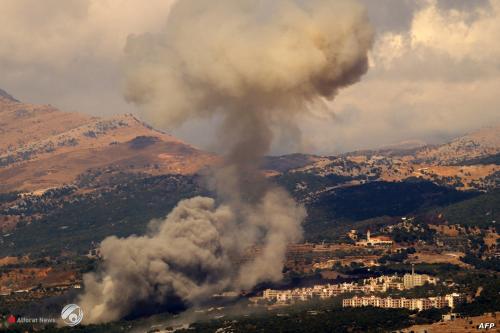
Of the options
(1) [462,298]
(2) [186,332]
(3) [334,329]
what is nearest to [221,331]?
(2) [186,332]

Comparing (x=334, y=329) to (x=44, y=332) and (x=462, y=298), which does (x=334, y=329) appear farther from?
(x=44, y=332)

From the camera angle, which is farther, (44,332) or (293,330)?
(44,332)

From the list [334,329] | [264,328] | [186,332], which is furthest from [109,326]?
[334,329]

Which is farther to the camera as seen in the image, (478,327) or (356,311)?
(356,311)

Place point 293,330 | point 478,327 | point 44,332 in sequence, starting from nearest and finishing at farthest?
point 478,327 < point 293,330 < point 44,332

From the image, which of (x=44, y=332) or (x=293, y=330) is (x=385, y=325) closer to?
(x=293, y=330)

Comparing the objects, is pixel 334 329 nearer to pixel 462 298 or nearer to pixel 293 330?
pixel 293 330

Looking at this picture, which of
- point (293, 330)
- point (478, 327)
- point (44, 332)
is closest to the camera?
point (478, 327)

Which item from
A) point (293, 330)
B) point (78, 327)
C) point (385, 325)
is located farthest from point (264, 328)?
point (78, 327)
